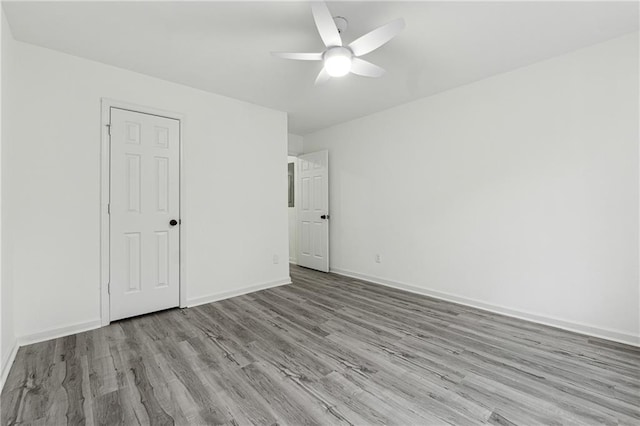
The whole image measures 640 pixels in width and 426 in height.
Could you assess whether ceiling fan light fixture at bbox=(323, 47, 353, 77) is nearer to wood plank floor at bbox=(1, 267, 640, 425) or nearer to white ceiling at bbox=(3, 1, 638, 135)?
white ceiling at bbox=(3, 1, 638, 135)

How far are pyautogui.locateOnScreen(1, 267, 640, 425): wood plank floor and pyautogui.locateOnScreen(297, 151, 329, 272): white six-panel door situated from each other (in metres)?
2.06

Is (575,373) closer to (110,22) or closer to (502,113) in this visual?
(502,113)

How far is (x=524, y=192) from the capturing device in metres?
2.91

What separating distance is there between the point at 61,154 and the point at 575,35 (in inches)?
178

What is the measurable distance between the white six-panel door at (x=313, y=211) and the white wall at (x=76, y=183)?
1771 millimetres

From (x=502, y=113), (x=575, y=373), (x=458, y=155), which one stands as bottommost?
(x=575, y=373)

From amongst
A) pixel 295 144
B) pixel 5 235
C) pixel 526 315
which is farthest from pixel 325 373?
pixel 295 144

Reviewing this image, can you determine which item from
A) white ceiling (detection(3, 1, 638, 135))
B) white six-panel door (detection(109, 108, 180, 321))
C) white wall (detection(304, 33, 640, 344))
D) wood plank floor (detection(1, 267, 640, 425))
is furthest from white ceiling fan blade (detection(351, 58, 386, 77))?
wood plank floor (detection(1, 267, 640, 425))

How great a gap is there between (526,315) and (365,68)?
9.38ft

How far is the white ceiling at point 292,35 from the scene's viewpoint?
80.4 inches

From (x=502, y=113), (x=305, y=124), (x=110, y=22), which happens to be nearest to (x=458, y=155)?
(x=502, y=113)

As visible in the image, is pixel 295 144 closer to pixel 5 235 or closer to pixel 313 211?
pixel 313 211

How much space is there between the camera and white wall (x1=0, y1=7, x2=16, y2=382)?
197cm

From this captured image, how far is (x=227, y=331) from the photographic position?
2682 mm
